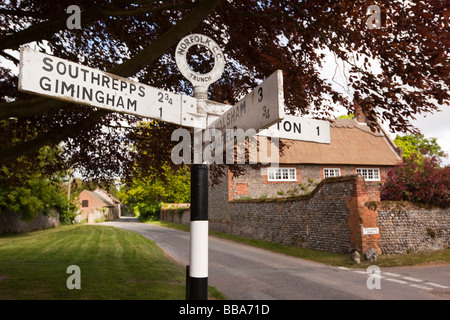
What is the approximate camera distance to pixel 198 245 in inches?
98.1

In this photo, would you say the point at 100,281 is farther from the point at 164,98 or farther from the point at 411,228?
the point at 411,228

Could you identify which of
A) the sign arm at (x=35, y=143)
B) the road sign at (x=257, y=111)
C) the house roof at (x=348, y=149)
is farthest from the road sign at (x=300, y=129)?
the house roof at (x=348, y=149)

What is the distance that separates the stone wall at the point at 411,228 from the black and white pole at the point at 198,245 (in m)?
12.2

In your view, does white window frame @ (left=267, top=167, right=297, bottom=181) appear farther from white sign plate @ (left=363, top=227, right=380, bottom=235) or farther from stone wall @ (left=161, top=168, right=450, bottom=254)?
white sign plate @ (left=363, top=227, right=380, bottom=235)

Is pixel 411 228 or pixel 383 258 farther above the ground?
pixel 411 228

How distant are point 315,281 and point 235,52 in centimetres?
626

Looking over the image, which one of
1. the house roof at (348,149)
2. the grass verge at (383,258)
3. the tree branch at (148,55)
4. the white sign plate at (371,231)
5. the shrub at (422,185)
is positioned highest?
the house roof at (348,149)

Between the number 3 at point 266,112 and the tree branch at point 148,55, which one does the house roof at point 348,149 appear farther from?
the number 3 at point 266,112

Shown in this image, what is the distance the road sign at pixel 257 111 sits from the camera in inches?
81.0

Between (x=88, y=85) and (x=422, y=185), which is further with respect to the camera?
(x=422, y=185)

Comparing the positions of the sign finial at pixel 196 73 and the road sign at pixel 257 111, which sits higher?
→ the sign finial at pixel 196 73

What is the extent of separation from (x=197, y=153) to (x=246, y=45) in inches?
153

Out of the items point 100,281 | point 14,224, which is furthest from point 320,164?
point 14,224

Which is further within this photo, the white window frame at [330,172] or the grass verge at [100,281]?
the white window frame at [330,172]
